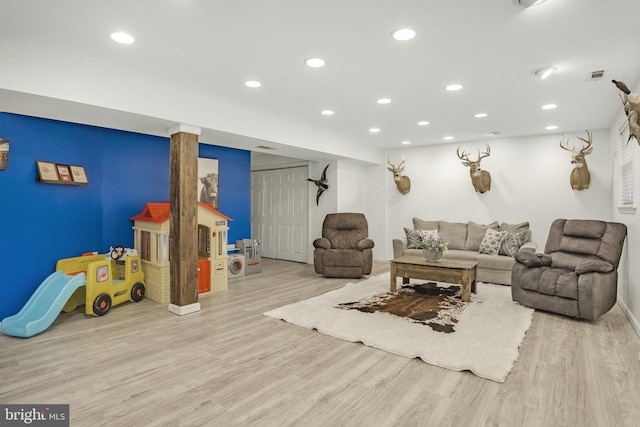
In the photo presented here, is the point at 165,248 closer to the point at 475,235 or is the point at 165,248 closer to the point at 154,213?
the point at 154,213

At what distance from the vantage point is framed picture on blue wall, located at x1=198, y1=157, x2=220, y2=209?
18.6 ft

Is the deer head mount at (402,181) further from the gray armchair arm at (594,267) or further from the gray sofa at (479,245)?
the gray armchair arm at (594,267)

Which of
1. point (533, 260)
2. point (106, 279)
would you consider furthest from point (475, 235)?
point (106, 279)

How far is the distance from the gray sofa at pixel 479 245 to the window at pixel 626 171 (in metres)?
1.30

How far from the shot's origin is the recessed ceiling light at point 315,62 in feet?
9.85

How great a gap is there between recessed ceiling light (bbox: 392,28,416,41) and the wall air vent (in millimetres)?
1917

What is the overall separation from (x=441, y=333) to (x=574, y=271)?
1860mm

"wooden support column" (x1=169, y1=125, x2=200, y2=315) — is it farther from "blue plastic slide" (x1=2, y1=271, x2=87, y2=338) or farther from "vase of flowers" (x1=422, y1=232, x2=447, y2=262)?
"vase of flowers" (x1=422, y1=232, x2=447, y2=262)

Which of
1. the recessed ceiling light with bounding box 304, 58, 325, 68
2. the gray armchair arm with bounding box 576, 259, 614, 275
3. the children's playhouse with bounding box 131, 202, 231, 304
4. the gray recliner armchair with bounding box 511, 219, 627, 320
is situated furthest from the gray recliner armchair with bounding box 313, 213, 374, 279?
the recessed ceiling light with bounding box 304, 58, 325, 68

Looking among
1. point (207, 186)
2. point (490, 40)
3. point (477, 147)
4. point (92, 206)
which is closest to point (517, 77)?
point (490, 40)

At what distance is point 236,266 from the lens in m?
5.98

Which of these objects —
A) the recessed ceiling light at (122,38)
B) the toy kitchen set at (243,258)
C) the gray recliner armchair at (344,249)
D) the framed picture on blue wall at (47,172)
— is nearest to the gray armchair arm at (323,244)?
the gray recliner armchair at (344,249)

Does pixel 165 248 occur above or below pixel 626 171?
below

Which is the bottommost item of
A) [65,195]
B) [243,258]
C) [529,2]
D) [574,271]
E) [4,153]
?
[243,258]
